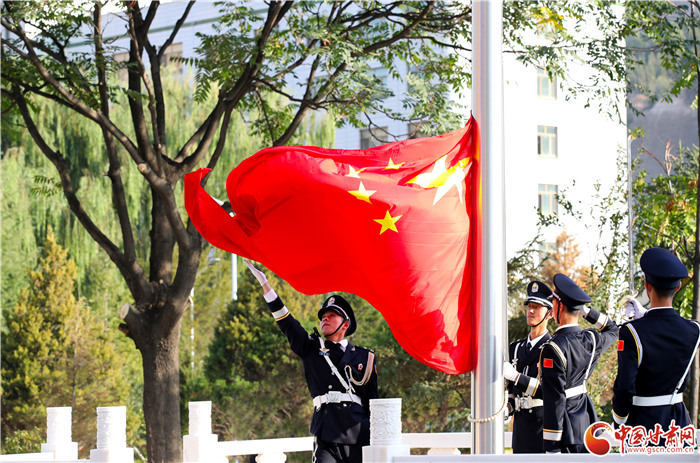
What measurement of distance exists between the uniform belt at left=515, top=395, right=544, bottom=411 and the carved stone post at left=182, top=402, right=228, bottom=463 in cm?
313

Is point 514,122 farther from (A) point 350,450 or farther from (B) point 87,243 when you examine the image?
(A) point 350,450

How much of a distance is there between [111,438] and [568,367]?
3123 mm

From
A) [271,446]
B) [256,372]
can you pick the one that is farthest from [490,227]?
[256,372]

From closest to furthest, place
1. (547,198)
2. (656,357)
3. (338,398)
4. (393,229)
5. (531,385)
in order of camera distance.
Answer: (656,357)
(393,229)
(531,385)
(338,398)
(547,198)

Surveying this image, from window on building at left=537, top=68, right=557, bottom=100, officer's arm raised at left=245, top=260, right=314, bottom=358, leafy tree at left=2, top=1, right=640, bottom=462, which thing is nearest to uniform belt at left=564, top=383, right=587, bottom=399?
officer's arm raised at left=245, top=260, right=314, bottom=358

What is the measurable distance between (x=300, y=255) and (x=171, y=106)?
16374mm

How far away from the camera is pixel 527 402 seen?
509cm

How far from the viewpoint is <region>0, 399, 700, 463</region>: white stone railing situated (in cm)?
349

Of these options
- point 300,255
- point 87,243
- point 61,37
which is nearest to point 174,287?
point 61,37

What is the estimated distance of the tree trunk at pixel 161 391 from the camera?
8.82 metres

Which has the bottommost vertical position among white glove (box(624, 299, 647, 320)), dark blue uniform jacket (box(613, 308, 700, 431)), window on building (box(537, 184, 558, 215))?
dark blue uniform jacket (box(613, 308, 700, 431))

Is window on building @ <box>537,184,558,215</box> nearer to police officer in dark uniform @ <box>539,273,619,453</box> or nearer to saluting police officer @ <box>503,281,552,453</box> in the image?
saluting police officer @ <box>503,281,552,453</box>

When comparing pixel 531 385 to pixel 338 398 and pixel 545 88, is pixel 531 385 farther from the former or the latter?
pixel 545 88

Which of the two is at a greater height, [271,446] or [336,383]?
[336,383]
